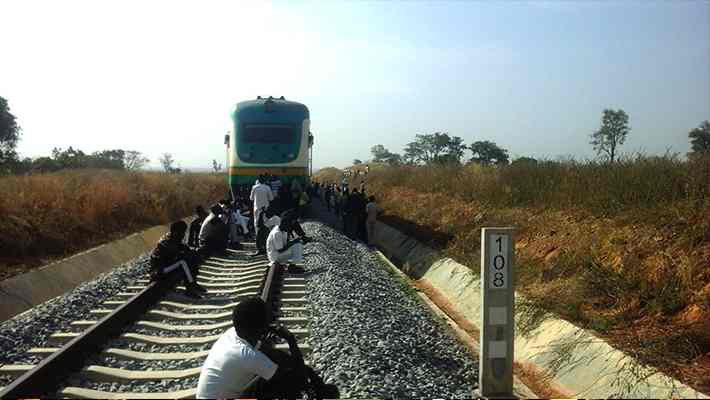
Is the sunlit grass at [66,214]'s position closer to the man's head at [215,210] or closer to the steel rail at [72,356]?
the man's head at [215,210]

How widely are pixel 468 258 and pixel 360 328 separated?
489cm

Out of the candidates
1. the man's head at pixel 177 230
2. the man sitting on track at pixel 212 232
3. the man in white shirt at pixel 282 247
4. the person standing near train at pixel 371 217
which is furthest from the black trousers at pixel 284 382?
the person standing near train at pixel 371 217

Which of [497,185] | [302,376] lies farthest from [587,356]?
[497,185]

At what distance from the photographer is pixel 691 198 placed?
306 inches

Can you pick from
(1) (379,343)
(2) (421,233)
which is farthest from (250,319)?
(2) (421,233)

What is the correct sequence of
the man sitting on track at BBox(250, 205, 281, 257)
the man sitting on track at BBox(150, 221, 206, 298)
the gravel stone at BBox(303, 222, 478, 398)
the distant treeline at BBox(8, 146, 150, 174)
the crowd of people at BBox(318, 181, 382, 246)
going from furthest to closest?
the distant treeline at BBox(8, 146, 150, 174)
the crowd of people at BBox(318, 181, 382, 246)
the man sitting on track at BBox(250, 205, 281, 257)
the man sitting on track at BBox(150, 221, 206, 298)
the gravel stone at BBox(303, 222, 478, 398)

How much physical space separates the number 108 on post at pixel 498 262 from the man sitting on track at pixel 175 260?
563 cm

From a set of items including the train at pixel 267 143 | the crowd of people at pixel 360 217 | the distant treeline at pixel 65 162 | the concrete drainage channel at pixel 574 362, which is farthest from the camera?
the distant treeline at pixel 65 162

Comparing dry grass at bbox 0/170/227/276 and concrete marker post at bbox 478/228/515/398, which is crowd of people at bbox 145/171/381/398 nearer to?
concrete marker post at bbox 478/228/515/398

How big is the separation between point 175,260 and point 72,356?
3.31m

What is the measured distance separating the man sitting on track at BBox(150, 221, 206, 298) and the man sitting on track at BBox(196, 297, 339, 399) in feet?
15.5

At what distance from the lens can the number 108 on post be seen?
4.14m

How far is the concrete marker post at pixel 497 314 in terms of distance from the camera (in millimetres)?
4156

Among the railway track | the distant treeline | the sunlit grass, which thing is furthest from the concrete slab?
the distant treeline
